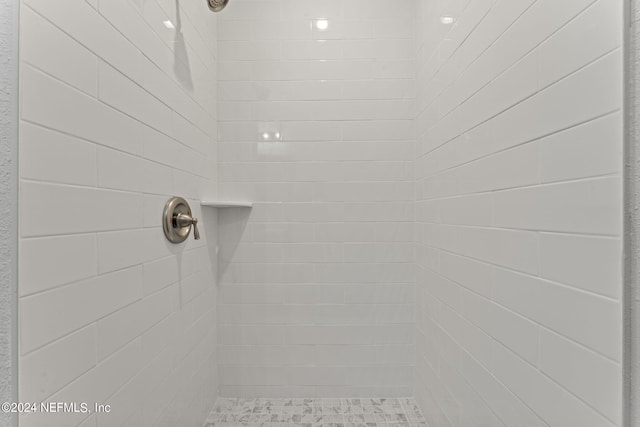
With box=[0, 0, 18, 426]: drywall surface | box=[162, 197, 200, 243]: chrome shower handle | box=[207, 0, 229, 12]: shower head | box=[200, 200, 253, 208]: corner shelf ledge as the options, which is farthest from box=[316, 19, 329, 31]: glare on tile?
box=[0, 0, 18, 426]: drywall surface

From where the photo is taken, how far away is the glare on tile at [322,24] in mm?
1725

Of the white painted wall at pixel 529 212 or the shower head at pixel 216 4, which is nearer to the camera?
the white painted wall at pixel 529 212

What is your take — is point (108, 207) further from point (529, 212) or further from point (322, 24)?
point (322, 24)

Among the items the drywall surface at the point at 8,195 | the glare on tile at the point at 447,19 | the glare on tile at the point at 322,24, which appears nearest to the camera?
the drywall surface at the point at 8,195

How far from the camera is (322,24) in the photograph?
172 centimetres

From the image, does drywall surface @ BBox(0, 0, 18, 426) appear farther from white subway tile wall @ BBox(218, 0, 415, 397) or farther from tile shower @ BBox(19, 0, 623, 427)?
white subway tile wall @ BBox(218, 0, 415, 397)

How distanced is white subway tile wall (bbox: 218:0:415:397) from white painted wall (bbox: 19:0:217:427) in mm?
345

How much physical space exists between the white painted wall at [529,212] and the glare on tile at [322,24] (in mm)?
567

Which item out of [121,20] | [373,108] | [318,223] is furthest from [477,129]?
[121,20]

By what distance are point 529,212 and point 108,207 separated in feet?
3.06

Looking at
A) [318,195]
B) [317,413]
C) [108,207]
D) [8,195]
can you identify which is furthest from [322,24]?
[317,413]

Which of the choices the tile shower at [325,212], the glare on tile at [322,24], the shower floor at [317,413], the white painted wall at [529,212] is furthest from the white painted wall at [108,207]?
the white painted wall at [529,212]

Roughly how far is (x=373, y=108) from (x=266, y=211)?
713mm

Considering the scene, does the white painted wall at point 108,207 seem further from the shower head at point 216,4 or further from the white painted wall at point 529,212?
the white painted wall at point 529,212
